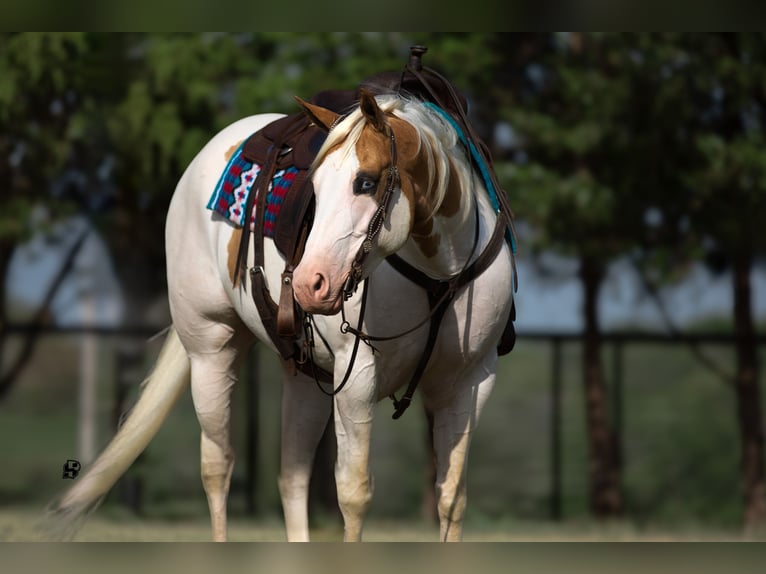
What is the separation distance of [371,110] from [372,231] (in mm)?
366

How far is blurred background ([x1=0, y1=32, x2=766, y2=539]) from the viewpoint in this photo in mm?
9172

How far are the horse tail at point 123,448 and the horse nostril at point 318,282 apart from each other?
2.07 m

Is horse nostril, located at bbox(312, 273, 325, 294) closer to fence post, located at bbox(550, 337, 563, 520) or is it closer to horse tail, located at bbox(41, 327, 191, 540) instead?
horse tail, located at bbox(41, 327, 191, 540)

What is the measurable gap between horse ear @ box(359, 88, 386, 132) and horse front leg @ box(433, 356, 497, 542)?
1.13 meters

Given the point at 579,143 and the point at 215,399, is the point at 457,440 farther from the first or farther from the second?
the point at 579,143

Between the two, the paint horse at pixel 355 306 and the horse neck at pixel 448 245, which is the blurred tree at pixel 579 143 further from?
the horse neck at pixel 448 245

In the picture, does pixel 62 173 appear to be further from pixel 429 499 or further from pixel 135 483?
pixel 429 499

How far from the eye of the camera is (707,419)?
12.8 meters

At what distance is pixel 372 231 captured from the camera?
3.36 metres

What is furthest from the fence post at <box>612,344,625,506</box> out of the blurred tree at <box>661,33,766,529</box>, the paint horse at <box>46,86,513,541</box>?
the paint horse at <box>46,86,513,541</box>

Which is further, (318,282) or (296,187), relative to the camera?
(296,187)

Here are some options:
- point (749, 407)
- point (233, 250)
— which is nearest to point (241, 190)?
point (233, 250)
